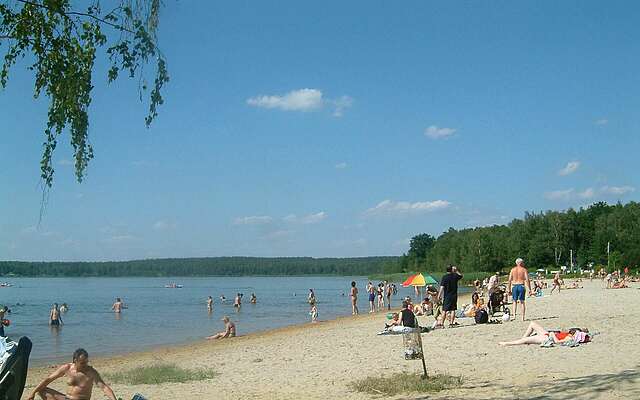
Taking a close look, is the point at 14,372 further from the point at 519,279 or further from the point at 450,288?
the point at 519,279

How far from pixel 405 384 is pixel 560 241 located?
8685 centimetres

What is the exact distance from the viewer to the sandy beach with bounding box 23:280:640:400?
8.36 meters

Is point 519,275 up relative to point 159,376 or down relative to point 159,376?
up

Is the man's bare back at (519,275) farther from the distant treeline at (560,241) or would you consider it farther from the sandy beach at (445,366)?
the distant treeline at (560,241)

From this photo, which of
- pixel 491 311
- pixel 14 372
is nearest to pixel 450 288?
pixel 491 311

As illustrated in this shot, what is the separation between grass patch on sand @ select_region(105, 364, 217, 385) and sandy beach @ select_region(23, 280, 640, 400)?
29 centimetres

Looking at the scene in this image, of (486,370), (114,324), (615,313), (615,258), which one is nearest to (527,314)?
(615,313)

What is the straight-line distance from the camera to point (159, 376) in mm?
11430

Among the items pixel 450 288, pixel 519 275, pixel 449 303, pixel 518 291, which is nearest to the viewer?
pixel 519 275

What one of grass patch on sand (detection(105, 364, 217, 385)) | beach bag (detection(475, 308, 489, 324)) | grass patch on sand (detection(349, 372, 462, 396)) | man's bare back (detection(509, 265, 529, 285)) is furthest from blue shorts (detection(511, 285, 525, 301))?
grass patch on sand (detection(105, 364, 217, 385))

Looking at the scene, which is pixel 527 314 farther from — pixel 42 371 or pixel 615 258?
pixel 615 258

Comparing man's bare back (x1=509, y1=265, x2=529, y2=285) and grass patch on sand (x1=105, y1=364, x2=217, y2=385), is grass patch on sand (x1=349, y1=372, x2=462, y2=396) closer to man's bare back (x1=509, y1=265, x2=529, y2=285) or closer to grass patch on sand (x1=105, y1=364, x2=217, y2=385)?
grass patch on sand (x1=105, y1=364, x2=217, y2=385)

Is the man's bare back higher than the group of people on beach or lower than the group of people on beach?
higher

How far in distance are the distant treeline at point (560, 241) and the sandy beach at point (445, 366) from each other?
192 feet
